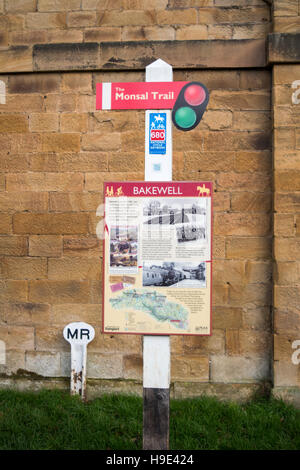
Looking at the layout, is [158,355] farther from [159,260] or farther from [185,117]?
[185,117]

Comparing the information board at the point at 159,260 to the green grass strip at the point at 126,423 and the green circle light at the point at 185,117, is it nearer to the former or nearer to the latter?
the green circle light at the point at 185,117

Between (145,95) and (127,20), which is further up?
(127,20)

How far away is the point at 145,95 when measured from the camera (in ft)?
6.72

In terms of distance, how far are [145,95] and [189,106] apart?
0.25 m

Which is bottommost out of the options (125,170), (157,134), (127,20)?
(157,134)

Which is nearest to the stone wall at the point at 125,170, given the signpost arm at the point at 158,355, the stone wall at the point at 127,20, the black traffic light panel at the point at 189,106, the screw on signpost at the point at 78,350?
the stone wall at the point at 127,20

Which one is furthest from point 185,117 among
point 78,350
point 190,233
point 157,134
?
point 78,350

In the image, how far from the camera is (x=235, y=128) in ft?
12.2

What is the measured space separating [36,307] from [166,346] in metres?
2.14

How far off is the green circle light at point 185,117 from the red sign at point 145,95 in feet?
0.21

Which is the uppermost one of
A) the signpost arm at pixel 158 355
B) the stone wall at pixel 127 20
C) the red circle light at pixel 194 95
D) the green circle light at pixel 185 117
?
the stone wall at pixel 127 20

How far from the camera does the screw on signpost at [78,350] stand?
11.7ft
